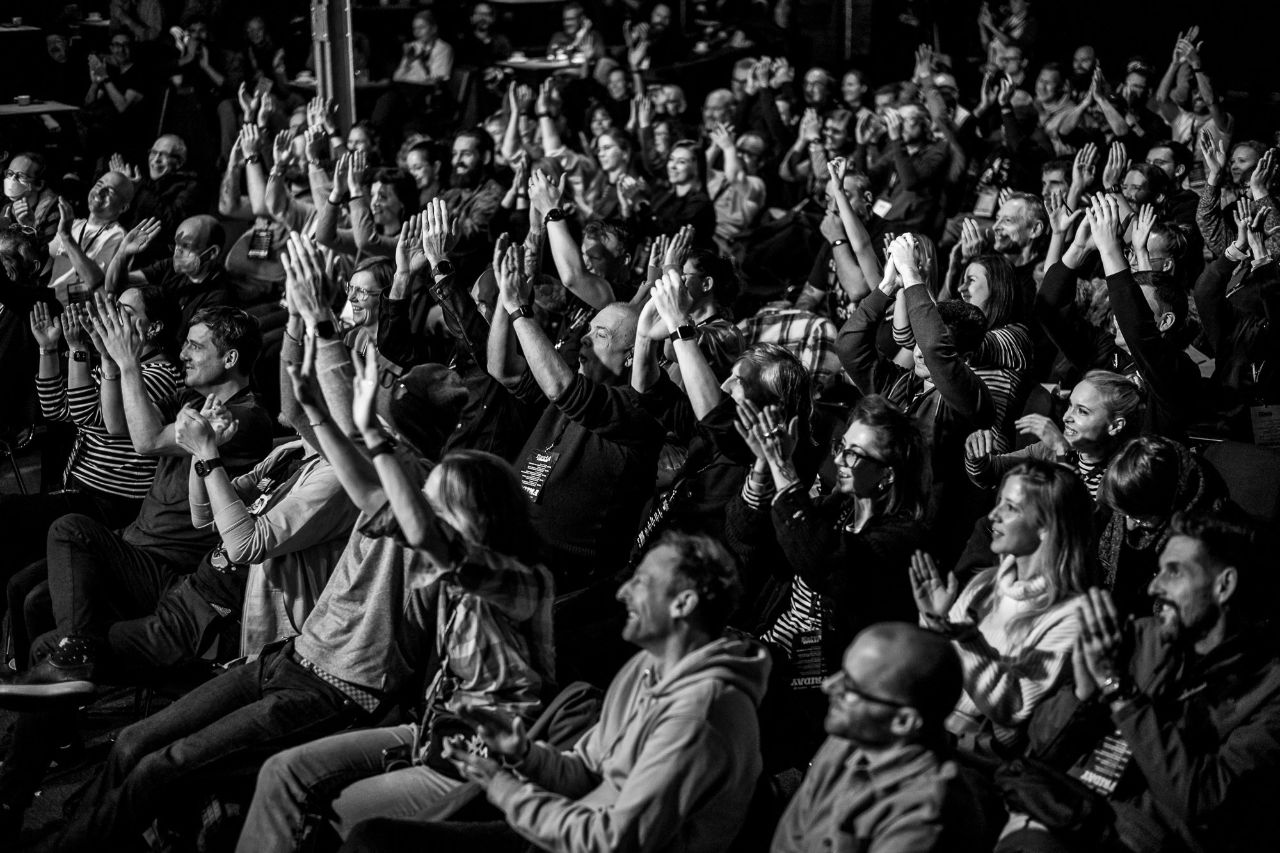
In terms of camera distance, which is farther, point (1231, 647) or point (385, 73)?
point (385, 73)

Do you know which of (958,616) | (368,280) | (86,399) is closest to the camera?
(958,616)

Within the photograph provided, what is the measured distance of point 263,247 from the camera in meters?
7.54

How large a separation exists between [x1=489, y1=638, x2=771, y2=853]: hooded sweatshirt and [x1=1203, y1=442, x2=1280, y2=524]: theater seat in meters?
2.01

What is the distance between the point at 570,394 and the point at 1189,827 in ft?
6.63

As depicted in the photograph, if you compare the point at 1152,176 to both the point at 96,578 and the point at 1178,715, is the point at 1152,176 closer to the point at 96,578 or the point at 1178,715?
the point at 1178,715

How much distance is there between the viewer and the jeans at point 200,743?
319 centimetres

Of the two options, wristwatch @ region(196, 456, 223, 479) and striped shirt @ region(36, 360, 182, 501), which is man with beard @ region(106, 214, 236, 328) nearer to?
striped shirt @ region(36, 360, 182, 501)

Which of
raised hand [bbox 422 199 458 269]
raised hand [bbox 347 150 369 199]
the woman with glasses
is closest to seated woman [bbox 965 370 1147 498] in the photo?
raised hand [bbox 422 199 458 269]

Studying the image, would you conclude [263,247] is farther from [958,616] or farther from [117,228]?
[958,616]

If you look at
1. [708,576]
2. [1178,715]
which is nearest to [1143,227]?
[1178,715]

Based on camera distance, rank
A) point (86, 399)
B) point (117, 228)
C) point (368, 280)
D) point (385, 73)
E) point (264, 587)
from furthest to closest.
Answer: point (385, 73), point (117, 228), point (368, 280), point (86, 399), point (264, 587)

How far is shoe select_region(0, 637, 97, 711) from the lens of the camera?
3.56 meters

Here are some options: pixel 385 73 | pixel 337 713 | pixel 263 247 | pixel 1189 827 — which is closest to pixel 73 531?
pixel 337 713

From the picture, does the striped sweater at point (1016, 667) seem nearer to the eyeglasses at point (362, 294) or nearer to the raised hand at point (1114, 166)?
the eyeglasses at point (362, 294)
